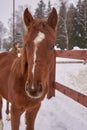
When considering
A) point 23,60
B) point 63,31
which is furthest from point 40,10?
point 23,60

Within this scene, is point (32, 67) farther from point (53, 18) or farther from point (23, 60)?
point (53, 18)

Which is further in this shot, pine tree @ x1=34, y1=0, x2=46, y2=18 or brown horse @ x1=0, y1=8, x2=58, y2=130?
pine tree @ x1=34, y1=0, x2=46, y2=18

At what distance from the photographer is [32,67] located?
8.80ft

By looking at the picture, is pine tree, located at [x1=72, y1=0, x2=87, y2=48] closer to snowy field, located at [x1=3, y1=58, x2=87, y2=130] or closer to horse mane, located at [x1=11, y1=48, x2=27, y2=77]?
snowy field, located at [x1=3, y1=58, x2=87, y2=130]

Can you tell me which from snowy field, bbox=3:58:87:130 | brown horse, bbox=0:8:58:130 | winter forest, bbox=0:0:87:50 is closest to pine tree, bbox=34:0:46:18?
winter forest, bbox=0:0:87:50

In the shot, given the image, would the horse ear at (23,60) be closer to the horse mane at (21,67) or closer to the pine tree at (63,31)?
the horse mane at (21,67)

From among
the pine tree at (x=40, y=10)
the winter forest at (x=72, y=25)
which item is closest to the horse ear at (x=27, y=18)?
the winter forest at (x=72, y=25)

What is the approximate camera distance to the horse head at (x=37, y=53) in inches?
104

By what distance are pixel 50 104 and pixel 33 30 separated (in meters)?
3.88

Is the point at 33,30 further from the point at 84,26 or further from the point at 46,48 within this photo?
the point at 84,26

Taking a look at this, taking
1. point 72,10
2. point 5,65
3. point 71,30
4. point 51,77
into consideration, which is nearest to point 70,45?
point 71,30

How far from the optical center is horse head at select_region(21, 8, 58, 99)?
8.64ft

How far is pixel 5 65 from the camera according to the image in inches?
163

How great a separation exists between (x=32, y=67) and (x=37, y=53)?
15 centimetres
